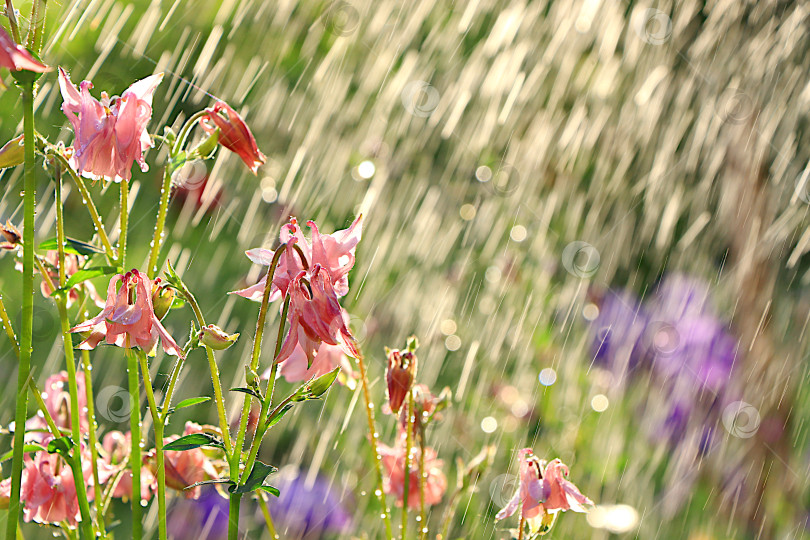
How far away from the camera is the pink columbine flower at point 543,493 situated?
0.67 metres

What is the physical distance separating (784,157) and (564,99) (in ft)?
2.20

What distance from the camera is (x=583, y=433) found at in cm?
172

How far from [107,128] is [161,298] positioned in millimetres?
156

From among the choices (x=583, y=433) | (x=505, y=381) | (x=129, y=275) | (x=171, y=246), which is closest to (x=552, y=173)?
(x=505, y=381)

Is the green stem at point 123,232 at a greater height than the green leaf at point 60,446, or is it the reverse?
the green stem at point 123,232

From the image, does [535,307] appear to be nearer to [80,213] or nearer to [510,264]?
[510,264]
